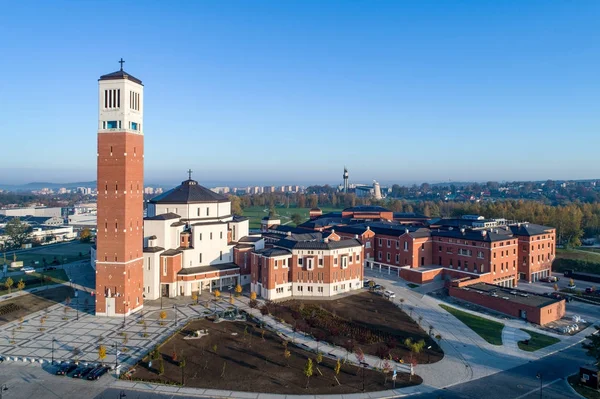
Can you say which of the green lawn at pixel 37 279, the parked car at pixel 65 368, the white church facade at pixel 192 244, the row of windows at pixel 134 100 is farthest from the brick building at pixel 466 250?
the green lawn at pixel 37 279

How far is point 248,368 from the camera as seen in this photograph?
31.3m

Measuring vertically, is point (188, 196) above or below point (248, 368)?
above

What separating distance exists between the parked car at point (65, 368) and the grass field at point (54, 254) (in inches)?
1812

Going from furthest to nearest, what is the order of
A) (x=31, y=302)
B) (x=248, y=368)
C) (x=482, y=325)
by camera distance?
(x=31, y=302)
(x=482, y=325)
(x=248, y=368)

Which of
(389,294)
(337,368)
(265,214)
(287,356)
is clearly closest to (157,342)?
(287,356)

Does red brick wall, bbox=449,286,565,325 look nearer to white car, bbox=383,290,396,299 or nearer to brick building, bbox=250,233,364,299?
white car, bbox=383,290,396,299

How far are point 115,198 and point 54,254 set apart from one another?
45814 millimetres

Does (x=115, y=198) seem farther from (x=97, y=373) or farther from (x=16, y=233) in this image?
(x=16, y=233)

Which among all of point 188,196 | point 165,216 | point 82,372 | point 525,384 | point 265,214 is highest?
point 188,196

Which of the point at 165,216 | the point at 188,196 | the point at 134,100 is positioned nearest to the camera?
the point at 134,100

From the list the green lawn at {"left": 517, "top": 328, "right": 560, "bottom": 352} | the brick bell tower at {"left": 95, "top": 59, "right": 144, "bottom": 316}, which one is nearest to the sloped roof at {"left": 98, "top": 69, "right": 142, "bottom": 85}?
the brick bell tower at {"left": 95, "top": 59, "right": 144, "bottom": 316}

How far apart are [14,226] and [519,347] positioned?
96.3m

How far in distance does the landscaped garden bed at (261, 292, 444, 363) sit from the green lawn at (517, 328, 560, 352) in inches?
299

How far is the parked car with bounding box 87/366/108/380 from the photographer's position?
29.1 m
